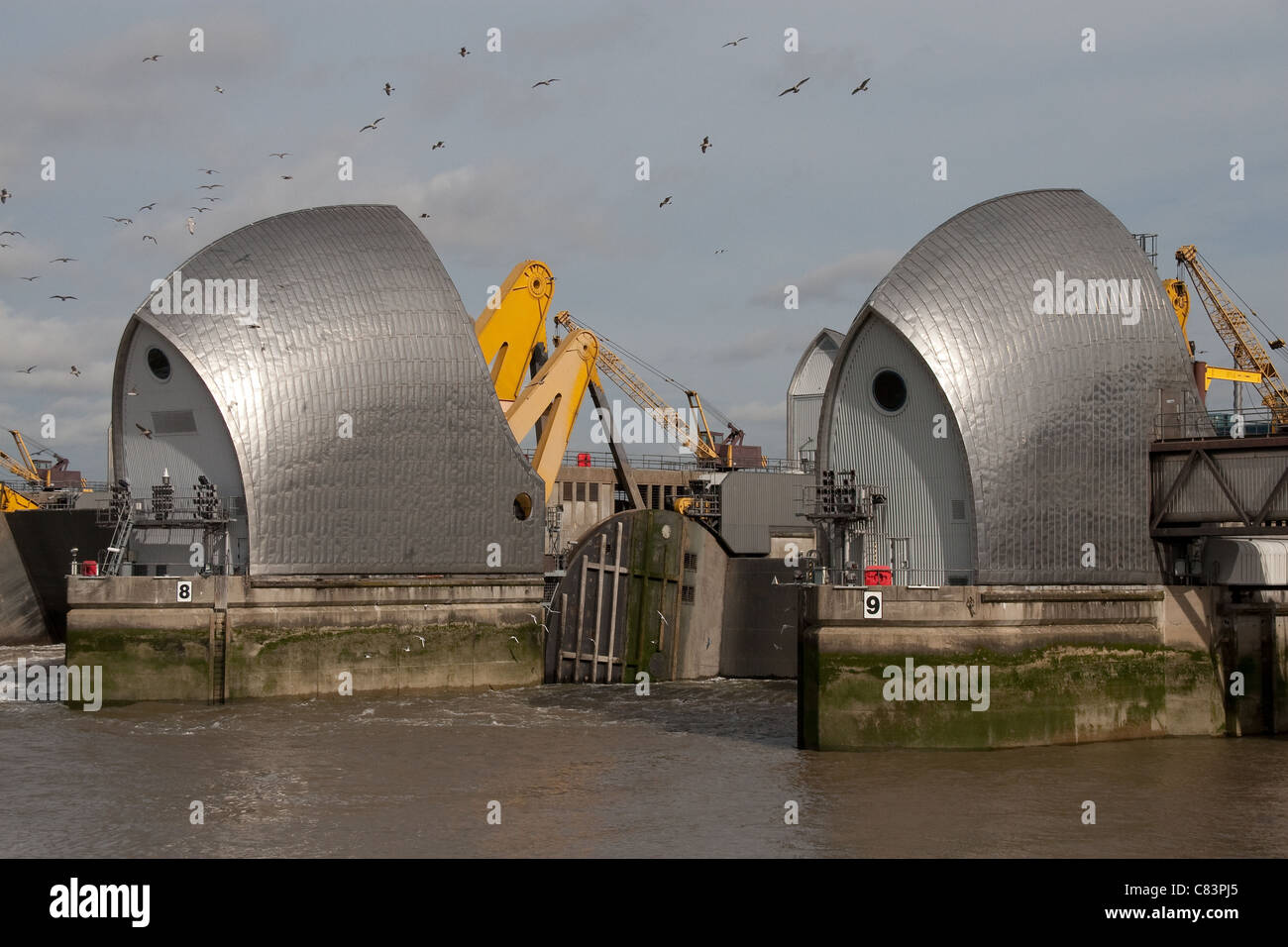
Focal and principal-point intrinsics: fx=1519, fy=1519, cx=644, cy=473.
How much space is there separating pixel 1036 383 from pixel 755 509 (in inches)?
848

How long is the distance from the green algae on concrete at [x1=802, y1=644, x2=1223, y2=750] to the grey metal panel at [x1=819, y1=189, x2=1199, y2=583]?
2.35 meters

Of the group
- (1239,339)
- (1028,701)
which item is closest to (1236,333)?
(1239,339)

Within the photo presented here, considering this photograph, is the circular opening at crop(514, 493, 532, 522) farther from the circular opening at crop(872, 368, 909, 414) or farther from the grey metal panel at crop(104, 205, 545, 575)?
the circular opening at crop(872, 368, 909, 414)

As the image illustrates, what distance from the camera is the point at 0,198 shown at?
1860 inches

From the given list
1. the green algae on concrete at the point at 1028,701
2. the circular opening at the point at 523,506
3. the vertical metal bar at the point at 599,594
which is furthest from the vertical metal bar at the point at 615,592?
the green algae on concrete at the point at 1028,701

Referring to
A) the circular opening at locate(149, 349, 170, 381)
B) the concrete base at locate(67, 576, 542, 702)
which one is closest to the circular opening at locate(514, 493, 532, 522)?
the concrete base at locate(67, 576, 542, 702)

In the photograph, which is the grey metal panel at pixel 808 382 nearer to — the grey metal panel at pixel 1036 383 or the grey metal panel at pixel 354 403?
the grey metal panel at pixel 354 403

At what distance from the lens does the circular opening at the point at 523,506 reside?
183ft

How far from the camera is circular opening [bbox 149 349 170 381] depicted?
51.0 meters

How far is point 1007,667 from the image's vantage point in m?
38.8

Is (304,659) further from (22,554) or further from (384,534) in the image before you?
(22,554)

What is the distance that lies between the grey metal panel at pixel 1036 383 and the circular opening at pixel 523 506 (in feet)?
51.7
